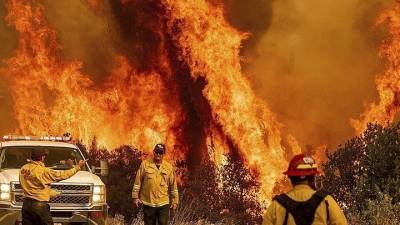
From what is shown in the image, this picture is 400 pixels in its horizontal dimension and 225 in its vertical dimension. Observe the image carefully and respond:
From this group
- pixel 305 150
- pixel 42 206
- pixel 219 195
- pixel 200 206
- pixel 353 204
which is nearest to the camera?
pixel 42 206

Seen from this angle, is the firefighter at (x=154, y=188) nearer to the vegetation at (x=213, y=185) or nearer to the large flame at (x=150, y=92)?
the vegetation at (x=213, y=185)

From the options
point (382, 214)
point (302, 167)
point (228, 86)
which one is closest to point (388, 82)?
point (228, 86)


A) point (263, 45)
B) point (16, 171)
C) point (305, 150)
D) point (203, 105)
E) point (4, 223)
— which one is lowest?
point (4, 223)

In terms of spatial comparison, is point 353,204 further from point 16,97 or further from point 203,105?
point 16,97

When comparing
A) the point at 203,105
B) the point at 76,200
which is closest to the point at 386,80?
the point at 203,105

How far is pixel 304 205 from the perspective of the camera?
5594mm

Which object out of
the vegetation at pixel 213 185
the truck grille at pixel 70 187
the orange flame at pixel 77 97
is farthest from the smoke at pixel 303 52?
the truck grille at pixel 70 187

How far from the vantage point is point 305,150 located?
123ft

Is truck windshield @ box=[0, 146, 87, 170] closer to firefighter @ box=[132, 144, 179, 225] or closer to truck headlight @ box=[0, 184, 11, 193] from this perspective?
truck headlight @ box=[0, 184, 11, 193]

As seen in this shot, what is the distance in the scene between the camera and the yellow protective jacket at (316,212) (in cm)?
559

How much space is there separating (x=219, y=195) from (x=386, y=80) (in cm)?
1141

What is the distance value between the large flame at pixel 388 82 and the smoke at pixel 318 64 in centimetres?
90

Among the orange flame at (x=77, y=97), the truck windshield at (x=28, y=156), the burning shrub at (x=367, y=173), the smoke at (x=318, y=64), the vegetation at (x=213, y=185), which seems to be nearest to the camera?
the truck windshield at (x=28, y=156)

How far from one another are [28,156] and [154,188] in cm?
299
